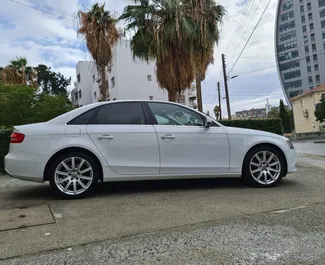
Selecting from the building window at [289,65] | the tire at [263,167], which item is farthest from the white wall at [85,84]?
the building window at [289,65]

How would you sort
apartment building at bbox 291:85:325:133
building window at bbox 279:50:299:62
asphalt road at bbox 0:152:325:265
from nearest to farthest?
asphalt road at bbox 0:152:325:265 < apartment building at bbox 291:85:325:133 < building window at bbox 279:50:299:62

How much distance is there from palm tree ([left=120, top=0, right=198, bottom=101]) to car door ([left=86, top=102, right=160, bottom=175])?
869 centimetres

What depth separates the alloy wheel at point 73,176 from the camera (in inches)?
192

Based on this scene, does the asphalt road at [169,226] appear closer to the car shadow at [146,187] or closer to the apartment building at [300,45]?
the car shadow at [146,187]

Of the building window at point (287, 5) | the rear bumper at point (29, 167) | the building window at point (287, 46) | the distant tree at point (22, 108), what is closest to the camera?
the rear bumper at point (29, 167)

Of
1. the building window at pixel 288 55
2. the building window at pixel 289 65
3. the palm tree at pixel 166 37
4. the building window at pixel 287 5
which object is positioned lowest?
the palm tree at pixel 166 37

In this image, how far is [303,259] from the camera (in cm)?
281

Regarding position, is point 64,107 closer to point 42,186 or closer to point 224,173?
point 42,186

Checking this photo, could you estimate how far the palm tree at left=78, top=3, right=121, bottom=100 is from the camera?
1579 cm

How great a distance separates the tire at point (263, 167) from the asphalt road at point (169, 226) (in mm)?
155

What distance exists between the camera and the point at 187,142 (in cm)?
526

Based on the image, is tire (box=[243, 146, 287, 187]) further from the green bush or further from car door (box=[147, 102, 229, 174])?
the green bush

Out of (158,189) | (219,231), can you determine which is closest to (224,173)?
(158,189)

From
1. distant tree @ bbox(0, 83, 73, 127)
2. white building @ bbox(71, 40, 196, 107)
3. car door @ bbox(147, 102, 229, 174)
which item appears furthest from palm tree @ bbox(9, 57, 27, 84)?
car door @ bbox(147, 102, 229, 174)
